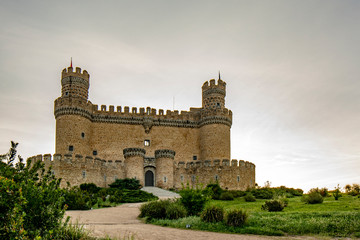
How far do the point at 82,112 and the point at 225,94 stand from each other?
18109mm

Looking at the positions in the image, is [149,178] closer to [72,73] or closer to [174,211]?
[72,73]

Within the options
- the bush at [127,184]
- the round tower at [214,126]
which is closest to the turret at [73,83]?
the bush at [127,184]

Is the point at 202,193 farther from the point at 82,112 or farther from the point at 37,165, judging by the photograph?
the point at 82,112

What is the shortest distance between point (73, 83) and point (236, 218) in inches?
1291

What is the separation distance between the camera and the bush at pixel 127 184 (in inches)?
1298

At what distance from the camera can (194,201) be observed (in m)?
15.7

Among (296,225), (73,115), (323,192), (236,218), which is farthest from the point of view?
(73,115)

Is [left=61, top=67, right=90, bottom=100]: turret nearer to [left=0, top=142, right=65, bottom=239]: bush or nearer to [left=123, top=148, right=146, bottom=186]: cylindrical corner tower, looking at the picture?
[left=123, top=148, right=146, bottom=186]: cylindrical corner tower

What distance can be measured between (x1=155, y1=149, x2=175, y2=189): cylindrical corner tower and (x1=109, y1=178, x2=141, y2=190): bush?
10.5ft

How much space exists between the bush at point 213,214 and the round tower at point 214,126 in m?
29.3

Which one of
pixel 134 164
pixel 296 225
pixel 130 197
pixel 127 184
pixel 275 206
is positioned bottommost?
pixel 130 197

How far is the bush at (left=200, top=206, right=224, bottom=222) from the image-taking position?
42.9 ft

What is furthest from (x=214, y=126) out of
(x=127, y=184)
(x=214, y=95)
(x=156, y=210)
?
(x=156, y=210)

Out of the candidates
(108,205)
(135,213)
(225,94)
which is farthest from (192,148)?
(135,213)
